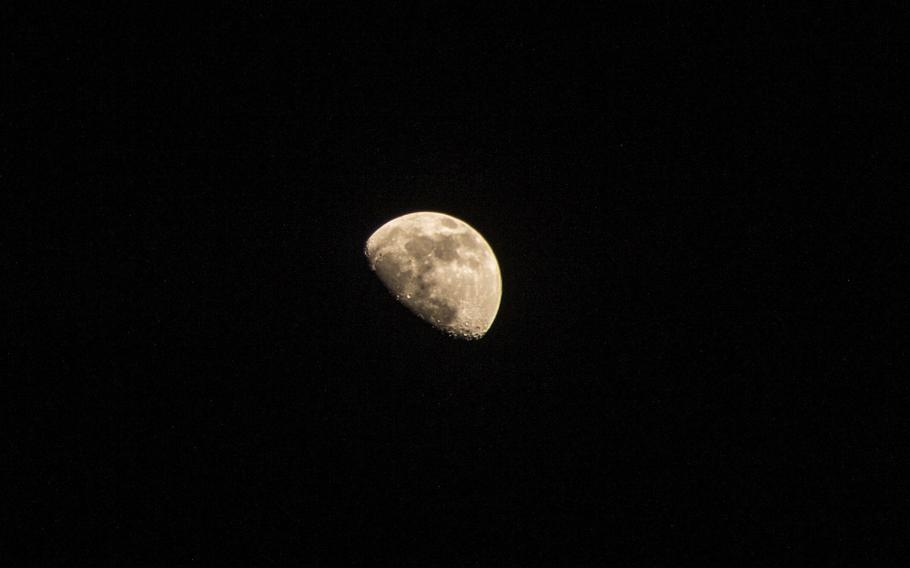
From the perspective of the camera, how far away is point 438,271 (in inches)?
97.1

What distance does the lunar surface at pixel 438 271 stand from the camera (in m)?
2.46

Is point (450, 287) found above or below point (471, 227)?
below

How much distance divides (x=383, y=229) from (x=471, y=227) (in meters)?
0.50

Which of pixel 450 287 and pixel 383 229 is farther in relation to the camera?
pixel 383 229

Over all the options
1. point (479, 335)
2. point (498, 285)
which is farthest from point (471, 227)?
point (479, 335)

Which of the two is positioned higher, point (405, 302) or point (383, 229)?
point (383, 229)

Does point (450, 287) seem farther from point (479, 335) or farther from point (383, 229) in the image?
point (383, 229)

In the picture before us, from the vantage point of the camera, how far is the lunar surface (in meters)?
2.46

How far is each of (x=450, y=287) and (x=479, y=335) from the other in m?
0.35

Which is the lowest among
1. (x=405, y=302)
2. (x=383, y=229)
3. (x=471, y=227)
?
(x=405, y=302)

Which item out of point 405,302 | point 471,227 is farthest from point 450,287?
point 471,227

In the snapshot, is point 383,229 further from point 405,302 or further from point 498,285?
point 498,285

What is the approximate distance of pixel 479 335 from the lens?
2646mm

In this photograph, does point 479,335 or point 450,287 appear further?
point 479,335
